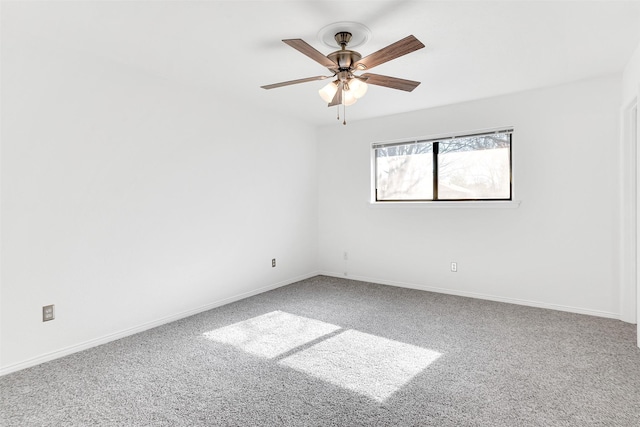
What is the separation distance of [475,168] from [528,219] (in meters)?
0.82

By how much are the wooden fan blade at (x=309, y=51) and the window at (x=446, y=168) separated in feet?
7.78

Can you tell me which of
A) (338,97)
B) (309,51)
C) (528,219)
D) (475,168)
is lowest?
(528,219)

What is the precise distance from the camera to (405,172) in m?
4.55

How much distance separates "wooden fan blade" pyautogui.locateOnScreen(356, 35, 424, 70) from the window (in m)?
2.24

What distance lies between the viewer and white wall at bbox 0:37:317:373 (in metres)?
2.33

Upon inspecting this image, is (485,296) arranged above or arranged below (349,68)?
below

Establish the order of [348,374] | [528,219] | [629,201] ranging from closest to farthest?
[348,374] → [629,201] → [528,219]

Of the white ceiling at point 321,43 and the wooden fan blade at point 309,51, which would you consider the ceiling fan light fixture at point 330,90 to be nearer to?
the wooden fan blade at point 309,51

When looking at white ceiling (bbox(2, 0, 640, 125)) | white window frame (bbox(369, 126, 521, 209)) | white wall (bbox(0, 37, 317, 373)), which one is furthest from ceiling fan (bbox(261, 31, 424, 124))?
white window frame (bbox(369, 126, 521, 209))

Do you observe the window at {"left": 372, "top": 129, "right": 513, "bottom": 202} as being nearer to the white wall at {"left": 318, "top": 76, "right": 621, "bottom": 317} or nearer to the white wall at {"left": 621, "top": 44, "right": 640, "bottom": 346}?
the white wall at {"left": 318, "top": 76, "right": 621, "bottom": 317}

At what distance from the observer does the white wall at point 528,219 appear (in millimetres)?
3213

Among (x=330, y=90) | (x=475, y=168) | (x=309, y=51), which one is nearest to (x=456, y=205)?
(x=475, y=168)

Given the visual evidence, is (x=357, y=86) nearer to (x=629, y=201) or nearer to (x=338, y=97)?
(x=338, y=97)

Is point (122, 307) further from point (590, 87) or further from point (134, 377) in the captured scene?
point (590, 87)
